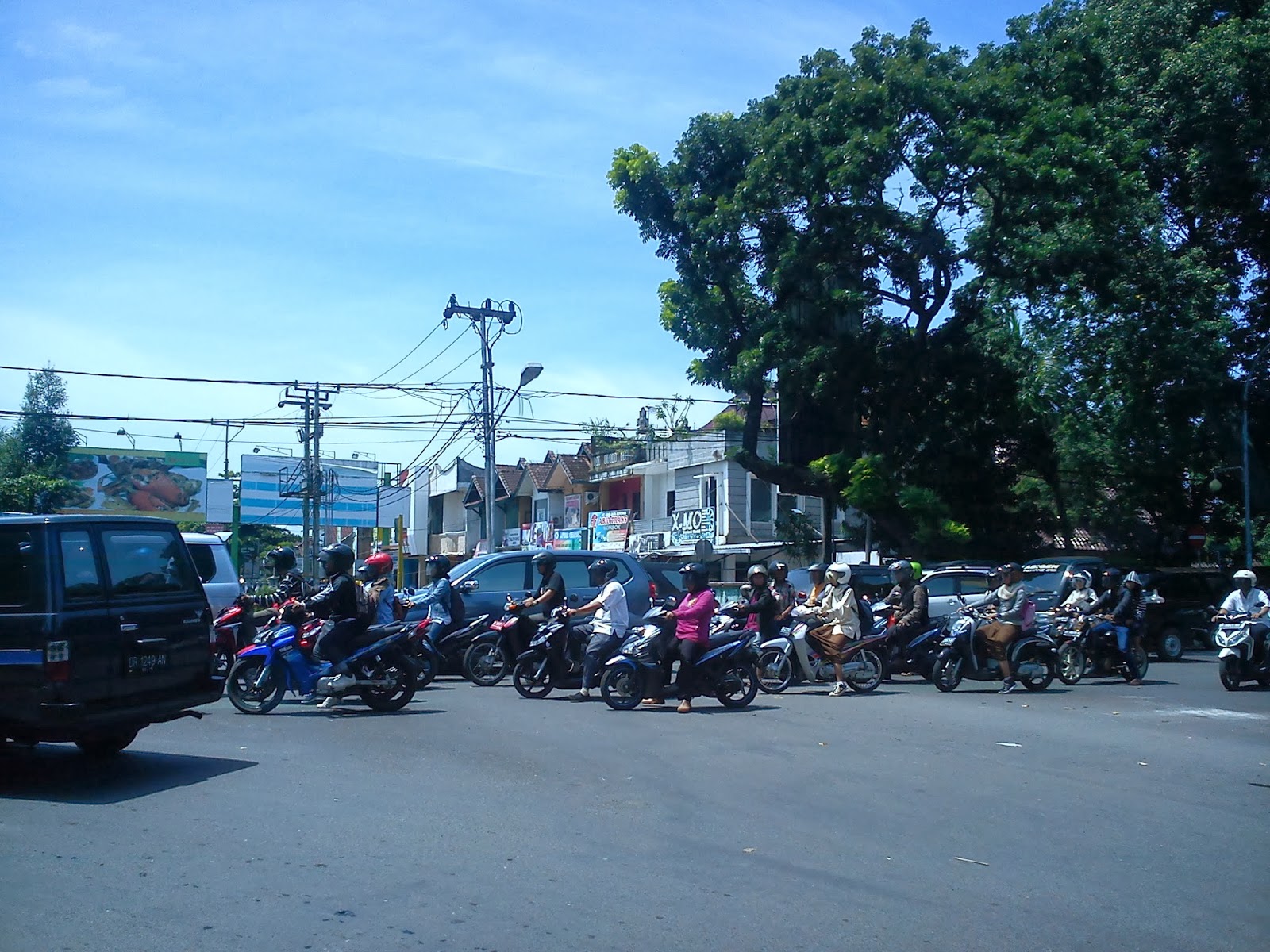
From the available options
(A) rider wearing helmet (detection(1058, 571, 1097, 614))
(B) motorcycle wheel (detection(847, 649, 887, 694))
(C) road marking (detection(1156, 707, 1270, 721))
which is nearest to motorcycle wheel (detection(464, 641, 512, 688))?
(B) motorcycle wheel (detection(847, 649, 887, 694))

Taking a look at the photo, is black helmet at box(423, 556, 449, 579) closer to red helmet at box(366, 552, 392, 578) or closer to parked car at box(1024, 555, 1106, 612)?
red helmet at box(366, 552, 392, 578)

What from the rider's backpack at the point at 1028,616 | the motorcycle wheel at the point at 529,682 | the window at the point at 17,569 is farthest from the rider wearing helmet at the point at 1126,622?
the window at the point at 17,569

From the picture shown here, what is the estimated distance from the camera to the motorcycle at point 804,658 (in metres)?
14.3

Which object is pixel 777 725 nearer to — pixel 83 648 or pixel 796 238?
pixel 83 648

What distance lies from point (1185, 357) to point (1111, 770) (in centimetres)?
1713

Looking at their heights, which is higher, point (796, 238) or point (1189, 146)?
point (1189, 146)

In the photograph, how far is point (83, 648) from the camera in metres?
7.85

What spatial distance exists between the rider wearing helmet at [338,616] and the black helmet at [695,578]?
11.5ft

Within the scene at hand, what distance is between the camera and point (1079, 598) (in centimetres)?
1700

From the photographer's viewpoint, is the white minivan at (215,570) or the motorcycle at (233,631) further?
the white minivan at (215,570)

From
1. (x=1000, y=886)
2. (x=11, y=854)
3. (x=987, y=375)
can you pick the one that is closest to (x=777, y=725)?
(x=1000, y=886)

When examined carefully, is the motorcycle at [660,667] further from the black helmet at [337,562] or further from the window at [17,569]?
the window at [17,569]

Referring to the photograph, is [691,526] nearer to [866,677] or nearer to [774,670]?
[866,677]

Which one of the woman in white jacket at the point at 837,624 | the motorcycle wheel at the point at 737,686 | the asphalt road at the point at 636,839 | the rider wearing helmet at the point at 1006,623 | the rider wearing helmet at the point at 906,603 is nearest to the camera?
the asphalt road at the point at 636,839
